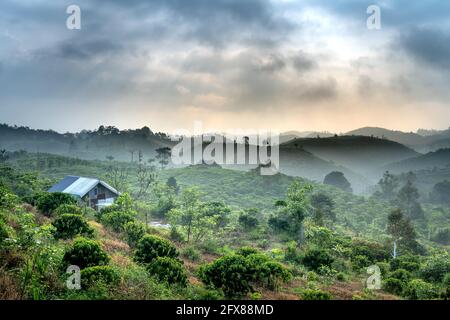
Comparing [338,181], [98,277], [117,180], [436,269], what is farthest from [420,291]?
[338,181]

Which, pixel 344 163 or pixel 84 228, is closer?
pixel 84 228

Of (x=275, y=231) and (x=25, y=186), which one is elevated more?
(x=25, y=186)

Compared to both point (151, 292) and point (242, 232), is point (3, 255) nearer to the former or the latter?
point (151, 292)

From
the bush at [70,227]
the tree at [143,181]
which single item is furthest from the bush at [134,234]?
the tree at [143,181]

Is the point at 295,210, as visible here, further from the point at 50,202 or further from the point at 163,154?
the point at 163,154

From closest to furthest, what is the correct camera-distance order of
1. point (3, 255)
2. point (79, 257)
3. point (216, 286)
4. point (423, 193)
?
point (3, 255) < point (79, 257) < point (216, 286) < point (423, 193)

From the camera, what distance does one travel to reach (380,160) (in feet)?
656

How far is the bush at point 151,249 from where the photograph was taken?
1210cm

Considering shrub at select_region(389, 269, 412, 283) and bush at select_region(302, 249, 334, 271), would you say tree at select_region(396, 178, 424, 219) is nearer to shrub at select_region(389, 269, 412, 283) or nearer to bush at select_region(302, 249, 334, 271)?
shrub at select_region(389, 269, 412, 283)

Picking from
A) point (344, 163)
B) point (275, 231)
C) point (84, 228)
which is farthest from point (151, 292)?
point (344, 163)

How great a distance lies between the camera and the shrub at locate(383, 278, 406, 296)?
47.3 ft

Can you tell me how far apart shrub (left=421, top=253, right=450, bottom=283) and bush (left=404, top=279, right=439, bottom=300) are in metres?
4.22

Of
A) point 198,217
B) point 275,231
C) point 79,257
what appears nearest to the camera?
point 79,257

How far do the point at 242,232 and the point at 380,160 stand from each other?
196 metres
